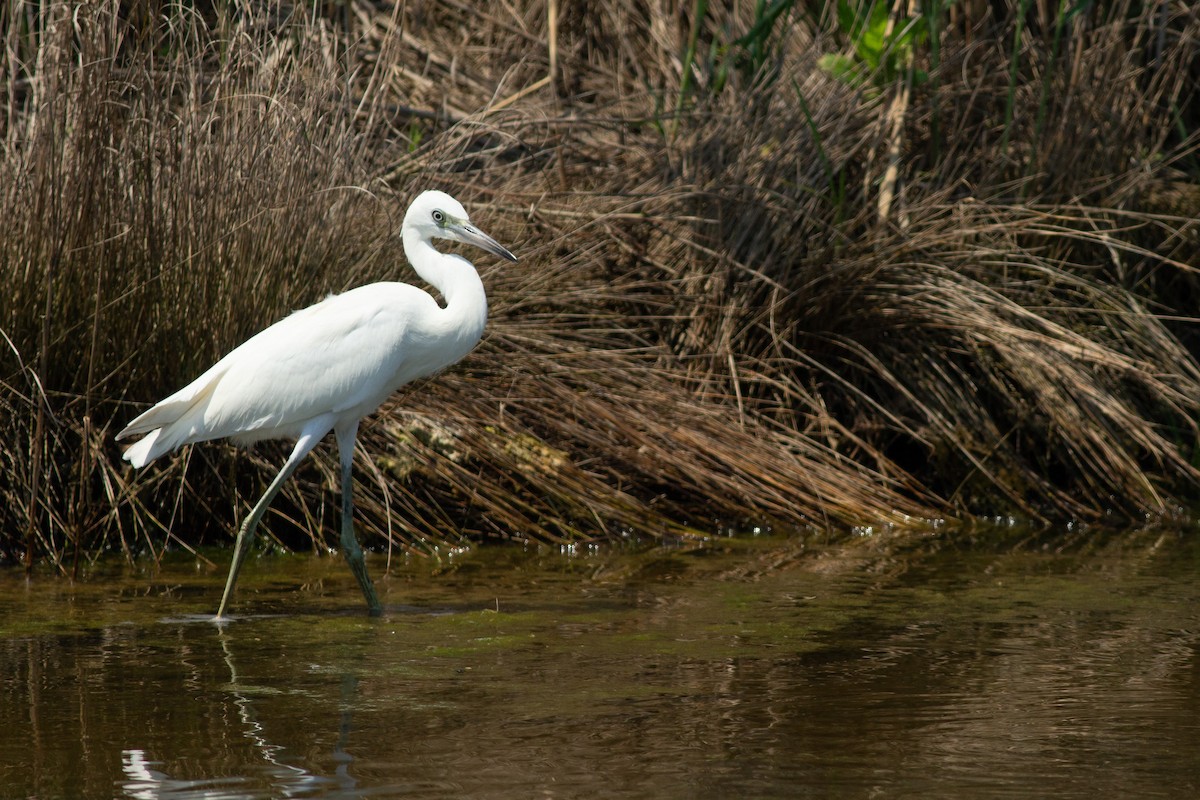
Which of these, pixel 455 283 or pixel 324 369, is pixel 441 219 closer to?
pixel 455 283

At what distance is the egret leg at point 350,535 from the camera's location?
4961 millimetres

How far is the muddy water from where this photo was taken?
10.1 feet

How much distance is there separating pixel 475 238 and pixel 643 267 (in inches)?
93.3

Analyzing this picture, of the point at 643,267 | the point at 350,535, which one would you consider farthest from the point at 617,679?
the point at 643,267

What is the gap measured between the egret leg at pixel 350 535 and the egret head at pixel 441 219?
712 millimetres

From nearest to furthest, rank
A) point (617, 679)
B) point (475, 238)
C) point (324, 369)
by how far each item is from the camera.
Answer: point (617, 679), point (324, 369), point (475, 238)

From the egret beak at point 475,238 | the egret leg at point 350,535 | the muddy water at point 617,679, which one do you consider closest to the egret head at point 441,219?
the egret beak at point 475,238

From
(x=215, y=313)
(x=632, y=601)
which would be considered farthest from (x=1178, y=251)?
(x=215, y=313)

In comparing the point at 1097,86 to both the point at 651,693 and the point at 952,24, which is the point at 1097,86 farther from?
the point at 651,693

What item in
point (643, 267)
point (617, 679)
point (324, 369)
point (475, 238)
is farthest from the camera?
point (643, 267)

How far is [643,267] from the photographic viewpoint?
745cm

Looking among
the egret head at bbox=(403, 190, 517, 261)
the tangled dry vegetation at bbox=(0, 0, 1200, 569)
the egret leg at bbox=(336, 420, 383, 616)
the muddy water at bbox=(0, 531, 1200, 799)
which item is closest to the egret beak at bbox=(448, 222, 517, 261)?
the egret head at bbox=(403, 190, 517, 261)

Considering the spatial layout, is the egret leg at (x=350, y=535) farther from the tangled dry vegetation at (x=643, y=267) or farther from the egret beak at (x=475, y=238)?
the egret beak at (x=475, y=238)

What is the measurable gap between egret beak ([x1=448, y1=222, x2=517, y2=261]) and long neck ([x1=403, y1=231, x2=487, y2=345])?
8 cm
